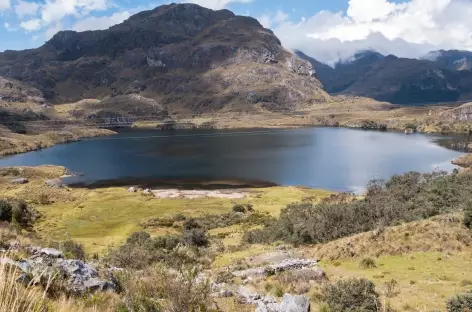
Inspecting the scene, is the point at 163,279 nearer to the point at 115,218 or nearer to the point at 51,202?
the point at 115,218

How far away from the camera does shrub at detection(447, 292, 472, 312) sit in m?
13.2

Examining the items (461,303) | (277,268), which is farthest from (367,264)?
(461,303)

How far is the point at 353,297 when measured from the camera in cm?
1619

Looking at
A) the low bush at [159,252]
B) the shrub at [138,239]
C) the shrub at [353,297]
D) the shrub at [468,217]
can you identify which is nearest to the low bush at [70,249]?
the low bush at [159,252]

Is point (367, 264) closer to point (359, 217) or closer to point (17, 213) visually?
point (359, 217)

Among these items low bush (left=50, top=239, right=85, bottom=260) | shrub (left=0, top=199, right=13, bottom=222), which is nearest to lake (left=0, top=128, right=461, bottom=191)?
shrub (left=0, top=199, right=13, bottom=222)

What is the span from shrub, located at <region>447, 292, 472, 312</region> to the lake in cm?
8216

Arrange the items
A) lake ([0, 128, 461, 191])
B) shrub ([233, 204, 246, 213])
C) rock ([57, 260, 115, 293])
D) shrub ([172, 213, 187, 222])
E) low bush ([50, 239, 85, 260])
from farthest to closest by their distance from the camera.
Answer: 1. lake ([0, 128, 461, 191])
2. shrub ([233, 204, 246, 213])
3. shrub ([172, 213, 187, 222])
4. low bush ([50, 239, 85, 260])
5. rock ([57, 260, 115, 293])

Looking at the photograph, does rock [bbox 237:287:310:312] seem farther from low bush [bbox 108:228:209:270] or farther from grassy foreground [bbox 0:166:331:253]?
grassy foreground [bbox 0:166:331:253]

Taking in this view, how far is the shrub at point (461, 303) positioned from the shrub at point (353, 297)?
258 centimetres

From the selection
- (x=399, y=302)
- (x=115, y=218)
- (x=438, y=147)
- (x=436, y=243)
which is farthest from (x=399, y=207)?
(x=438, y=147)

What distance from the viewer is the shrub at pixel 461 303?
43.2 feet

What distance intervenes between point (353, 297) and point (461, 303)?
12.8 feet

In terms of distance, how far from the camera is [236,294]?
62.0ft
